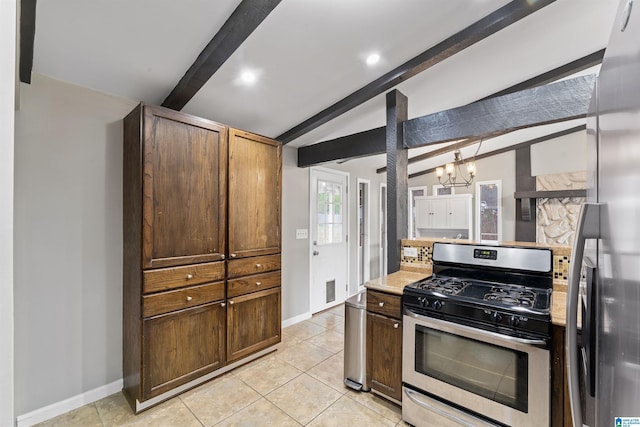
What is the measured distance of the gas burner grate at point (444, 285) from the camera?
1850 millimetres

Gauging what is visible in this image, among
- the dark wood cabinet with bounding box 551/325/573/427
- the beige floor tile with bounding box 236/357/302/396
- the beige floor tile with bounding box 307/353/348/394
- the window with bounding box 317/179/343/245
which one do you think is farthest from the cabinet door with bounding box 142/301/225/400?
the dark wood cabinet with bounding box 551/325/573/427

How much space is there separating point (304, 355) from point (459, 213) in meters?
4.05

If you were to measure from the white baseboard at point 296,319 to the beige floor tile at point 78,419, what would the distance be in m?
1.94

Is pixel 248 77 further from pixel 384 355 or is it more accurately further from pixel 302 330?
pixel 302 330

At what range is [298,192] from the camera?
3.72 m

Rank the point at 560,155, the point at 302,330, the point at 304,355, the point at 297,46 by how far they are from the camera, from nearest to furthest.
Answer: the point at 297,46, the point at 304,355, the point at 302,330, the point at 560,155

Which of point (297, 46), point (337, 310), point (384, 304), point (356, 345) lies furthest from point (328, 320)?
point (297, 46)

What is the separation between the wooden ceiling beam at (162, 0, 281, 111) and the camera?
1516 mm

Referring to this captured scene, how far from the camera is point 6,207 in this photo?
0.38 m

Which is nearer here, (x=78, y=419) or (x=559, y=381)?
(x=559, y=381)

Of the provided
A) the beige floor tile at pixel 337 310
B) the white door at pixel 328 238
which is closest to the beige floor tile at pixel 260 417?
the white door at pixel 328 238

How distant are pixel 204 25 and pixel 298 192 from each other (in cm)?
225

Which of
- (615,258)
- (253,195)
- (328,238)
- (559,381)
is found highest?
(253,195)

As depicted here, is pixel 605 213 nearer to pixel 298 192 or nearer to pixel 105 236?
pixel 105 236
